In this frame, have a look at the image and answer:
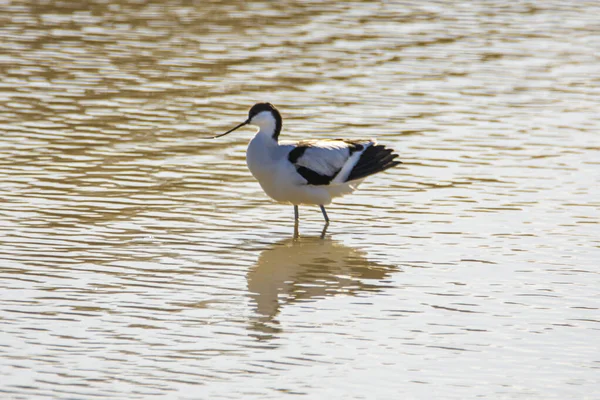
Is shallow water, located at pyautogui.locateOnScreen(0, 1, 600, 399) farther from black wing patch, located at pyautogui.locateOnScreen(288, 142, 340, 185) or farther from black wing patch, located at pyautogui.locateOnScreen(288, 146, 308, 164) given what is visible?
black wing patch, located at pyautogui.locateOnScreen(288, 146, 308, 164)

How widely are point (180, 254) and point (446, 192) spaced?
3.53 m

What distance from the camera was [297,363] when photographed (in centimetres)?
730

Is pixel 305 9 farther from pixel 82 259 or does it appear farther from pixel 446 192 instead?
pixel 82 259

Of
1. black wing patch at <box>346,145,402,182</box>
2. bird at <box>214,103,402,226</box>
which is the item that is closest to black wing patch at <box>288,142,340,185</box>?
bird at <box>214,103,402,226</box>

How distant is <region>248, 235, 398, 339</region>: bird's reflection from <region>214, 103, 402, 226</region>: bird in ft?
1.62

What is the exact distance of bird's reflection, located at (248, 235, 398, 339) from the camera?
8.66 metres

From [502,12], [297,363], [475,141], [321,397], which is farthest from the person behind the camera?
[502,12]

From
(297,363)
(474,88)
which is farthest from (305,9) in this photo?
(297,363)

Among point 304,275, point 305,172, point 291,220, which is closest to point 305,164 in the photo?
point 305,172

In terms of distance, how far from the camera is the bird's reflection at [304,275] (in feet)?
28.4

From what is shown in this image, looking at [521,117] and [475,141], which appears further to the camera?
[521,117]

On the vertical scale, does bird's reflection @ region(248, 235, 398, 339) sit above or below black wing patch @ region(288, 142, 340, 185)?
below

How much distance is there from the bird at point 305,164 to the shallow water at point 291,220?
1.24 feet

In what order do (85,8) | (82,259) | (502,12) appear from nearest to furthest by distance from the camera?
(82,259), (85,8), (502,12)
